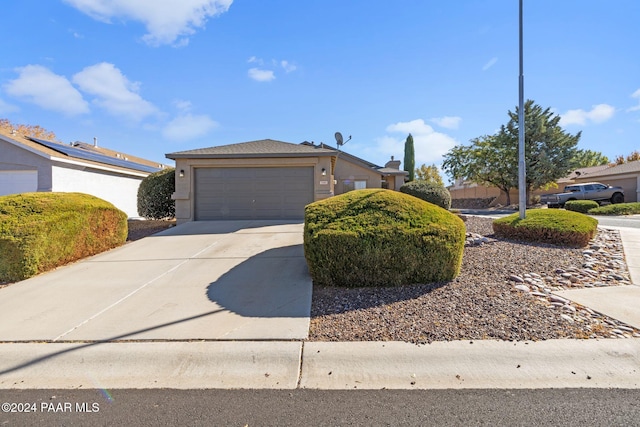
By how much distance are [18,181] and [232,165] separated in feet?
30.8

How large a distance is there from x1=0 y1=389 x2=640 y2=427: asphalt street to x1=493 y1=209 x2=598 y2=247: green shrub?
17.9 ft

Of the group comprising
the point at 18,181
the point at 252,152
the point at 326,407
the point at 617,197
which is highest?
the point at 252,152

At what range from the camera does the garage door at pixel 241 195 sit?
11445 millimetres

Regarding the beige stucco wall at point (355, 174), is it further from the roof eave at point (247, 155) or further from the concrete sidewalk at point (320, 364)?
the concrete sidewalk at point (320, 364)

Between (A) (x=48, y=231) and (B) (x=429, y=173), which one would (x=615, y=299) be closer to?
(A) (x=48, y=231)

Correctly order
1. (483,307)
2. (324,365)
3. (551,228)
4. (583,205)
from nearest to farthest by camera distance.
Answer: (324,365), (483,307), (551,228), (583,205)

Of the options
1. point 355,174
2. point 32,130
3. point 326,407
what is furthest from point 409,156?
point 32,130

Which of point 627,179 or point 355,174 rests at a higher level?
point 355,174

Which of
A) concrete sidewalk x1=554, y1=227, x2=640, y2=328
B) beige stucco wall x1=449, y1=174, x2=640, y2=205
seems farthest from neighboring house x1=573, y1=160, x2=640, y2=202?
concrete sidewalk x1=554, y1=227, x2=640, y2=328

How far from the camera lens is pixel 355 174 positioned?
21.9 m

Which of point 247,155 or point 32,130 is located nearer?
point 247,155

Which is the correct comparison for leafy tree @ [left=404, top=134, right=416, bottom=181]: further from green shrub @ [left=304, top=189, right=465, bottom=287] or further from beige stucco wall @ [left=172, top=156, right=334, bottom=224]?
green shrub @ [left=304, top=189, right=465, bottom=287]

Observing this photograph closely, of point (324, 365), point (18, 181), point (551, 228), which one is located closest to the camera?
point (324, 365)

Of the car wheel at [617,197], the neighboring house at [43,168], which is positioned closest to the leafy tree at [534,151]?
the car wheel at [617,197]
